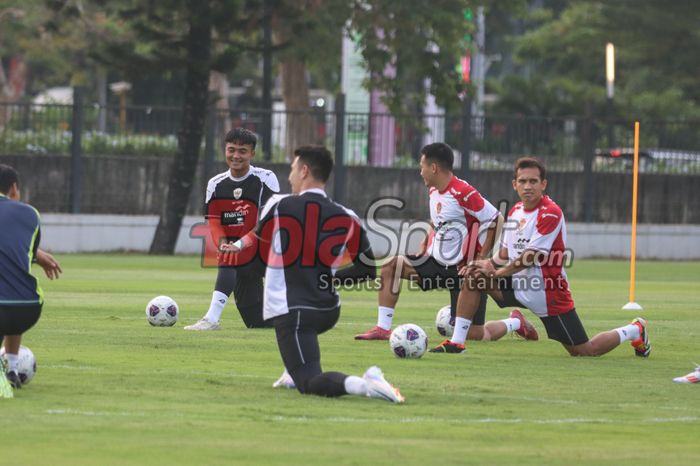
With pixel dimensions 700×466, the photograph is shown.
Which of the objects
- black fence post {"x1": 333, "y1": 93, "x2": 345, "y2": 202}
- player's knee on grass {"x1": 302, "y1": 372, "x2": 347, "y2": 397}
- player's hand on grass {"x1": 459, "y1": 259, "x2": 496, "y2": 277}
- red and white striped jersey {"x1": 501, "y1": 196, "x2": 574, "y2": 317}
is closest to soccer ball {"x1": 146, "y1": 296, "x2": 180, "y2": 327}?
player's hand on grass {"x1": 459, "y1": 259, "x2": 496, "y2": 277}

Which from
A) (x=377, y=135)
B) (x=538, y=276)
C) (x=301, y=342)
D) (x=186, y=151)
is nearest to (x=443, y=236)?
(x=538, y=276)

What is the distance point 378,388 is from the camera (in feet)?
32.9

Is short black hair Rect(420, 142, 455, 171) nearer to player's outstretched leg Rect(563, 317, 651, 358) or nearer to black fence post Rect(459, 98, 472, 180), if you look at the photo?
player's outstretched leg Rect(563, 317, 651, 358)

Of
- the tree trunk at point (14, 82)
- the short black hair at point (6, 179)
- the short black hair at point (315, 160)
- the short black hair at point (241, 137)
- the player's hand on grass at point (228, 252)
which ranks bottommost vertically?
the player's hand on grass at point (228, 252)

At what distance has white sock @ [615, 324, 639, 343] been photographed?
13.7 m

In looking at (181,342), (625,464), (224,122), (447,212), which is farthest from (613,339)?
(224,122)

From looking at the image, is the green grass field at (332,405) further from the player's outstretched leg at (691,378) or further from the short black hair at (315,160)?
the short black hair at (315,160)

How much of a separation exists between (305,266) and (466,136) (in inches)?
918

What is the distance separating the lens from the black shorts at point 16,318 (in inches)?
401

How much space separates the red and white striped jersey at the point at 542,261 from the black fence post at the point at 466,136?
64.0 ft

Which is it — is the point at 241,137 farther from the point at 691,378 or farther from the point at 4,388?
the point at 4,388

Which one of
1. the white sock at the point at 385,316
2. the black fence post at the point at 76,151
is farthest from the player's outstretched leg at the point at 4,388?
the black fence post at the point at 76,151

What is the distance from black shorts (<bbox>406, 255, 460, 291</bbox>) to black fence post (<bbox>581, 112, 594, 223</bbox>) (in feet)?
65.8

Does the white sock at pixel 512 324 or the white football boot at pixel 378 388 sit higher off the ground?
the white football boot at pixel 378 388
